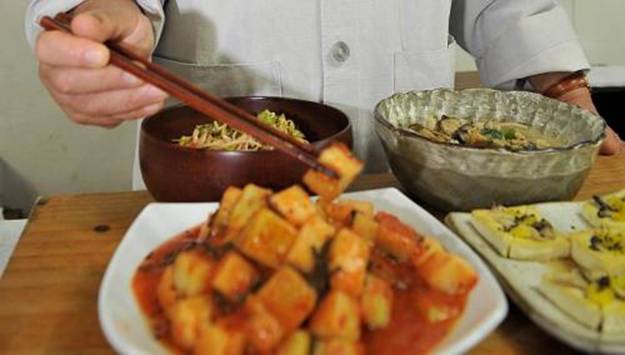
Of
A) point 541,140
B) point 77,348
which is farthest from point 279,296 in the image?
point 541,140

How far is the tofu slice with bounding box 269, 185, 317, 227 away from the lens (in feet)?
2.61

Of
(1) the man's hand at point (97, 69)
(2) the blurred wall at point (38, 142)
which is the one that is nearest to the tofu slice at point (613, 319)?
(1) the man's hand at point (97, 69)

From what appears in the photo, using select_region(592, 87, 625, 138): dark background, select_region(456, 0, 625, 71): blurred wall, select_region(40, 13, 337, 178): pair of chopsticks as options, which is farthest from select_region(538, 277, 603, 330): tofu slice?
select_region(456, 0, 625, 71): blurred wall

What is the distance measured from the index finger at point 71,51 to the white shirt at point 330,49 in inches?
17.9

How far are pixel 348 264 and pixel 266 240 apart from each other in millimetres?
96

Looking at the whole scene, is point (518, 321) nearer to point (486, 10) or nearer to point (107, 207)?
point (107, 207)

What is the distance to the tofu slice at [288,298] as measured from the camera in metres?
0.70

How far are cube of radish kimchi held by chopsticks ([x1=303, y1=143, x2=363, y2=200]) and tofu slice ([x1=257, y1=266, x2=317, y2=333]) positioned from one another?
19 cm

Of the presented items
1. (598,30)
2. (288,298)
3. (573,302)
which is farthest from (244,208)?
(598,30)

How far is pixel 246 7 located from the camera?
1.39 m

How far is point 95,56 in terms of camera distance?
0.91m

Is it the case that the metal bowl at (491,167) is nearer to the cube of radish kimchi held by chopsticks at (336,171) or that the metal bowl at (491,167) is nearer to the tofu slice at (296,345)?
the cube of radish kimchi held by chopsticks at (336,171)

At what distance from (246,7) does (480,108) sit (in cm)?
49

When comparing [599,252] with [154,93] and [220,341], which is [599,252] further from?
[154,93]
